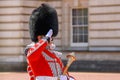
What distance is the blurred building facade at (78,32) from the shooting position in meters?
19.9

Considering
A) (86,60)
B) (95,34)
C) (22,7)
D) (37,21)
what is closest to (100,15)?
(95,34)

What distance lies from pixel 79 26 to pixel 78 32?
29cm

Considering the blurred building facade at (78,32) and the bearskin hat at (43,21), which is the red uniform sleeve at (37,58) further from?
the blurred building facade at (78,32)

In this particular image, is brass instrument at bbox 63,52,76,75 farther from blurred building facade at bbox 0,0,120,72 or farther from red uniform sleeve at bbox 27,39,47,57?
blurred building facade at bbox 0,0,120,72

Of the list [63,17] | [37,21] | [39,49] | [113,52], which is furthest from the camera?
[63,17]

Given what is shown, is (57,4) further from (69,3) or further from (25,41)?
(25,41)

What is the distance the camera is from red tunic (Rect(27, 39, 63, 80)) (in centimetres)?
461

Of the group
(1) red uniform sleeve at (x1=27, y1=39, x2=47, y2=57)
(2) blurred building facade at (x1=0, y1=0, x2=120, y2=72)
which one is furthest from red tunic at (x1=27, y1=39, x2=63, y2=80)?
(2) blurred building facade at (x1=0, y1=0, x2=120, y2=72)

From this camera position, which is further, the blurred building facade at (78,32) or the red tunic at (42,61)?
the blurred building facade at (78,32)

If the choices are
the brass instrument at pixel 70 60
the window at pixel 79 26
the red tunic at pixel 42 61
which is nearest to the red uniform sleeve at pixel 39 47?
the red tunic at pixel 42 61

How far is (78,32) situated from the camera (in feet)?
69.9

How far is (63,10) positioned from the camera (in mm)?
21156

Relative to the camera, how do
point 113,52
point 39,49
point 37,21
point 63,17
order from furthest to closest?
point 63,17
point 113,52
point 37,21
point 39,49

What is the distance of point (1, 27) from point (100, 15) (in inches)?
183
